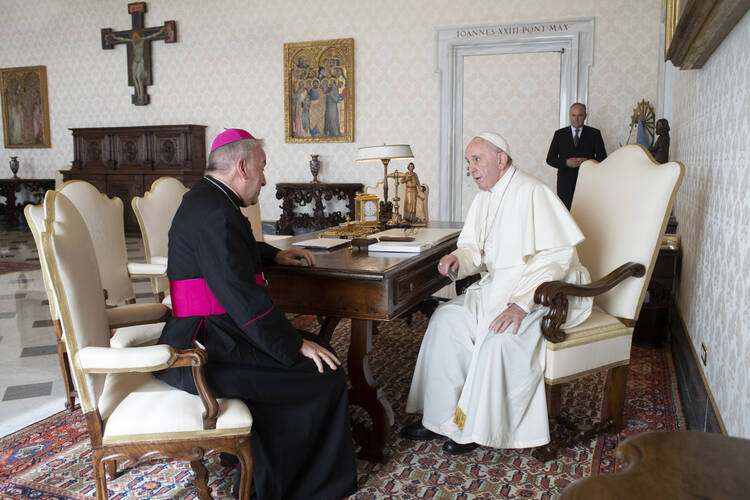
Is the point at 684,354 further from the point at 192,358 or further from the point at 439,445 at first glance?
the point at 192,358

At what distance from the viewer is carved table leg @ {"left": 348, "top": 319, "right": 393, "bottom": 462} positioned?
8.91ft

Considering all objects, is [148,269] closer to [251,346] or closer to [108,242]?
[108,242]

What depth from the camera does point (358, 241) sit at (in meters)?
3.19

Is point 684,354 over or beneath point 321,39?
beneath

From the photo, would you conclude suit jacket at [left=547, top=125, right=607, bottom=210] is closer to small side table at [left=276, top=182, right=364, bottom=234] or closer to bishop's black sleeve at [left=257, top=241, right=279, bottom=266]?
small side table at [left=276, top=182, right=364, bottom=234]

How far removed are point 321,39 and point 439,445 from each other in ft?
26.3

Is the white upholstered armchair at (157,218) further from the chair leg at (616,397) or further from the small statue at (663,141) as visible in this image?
the small statue at (663,141)

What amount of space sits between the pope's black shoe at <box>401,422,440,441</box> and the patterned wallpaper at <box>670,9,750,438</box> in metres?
1.28

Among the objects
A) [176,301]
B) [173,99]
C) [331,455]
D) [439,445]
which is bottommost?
[439,445]

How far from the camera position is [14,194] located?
12.0 metres

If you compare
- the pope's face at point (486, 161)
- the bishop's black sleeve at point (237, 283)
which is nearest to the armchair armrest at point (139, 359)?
the bishop's black sleeve at point (237, 283)

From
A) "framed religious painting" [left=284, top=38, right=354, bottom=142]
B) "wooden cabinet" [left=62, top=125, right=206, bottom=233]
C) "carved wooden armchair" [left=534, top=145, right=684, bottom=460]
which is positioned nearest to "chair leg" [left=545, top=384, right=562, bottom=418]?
"carved wooden armchair" [left=534, top=145, right=684, bottom=460]

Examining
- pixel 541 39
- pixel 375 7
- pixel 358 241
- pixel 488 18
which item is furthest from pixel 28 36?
pixel 358 241

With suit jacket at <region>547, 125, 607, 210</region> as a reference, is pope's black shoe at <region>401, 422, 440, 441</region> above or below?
below
